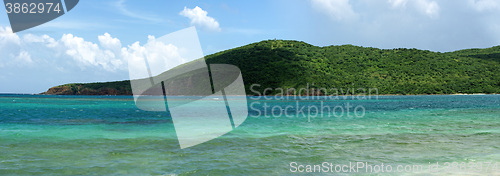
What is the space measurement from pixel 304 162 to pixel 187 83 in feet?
452

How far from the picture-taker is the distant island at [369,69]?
122875mm

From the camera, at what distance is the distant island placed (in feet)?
403

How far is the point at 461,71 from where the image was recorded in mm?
128125

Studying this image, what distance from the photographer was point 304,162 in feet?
36.2

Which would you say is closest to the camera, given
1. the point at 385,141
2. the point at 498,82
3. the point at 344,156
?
the point at 344,156

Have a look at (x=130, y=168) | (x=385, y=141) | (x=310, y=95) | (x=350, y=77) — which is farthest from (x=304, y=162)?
(x=350, y=77)

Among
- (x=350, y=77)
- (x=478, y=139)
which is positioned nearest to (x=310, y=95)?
(x=350, y=77)

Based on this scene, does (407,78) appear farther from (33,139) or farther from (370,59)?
(33,139)

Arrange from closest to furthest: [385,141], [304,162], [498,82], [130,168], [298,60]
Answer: [130,168] → [304,162] → [385,141] → [498,82] → [298,60]

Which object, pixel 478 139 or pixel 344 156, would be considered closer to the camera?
pixel 344 156

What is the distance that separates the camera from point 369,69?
134125 mm

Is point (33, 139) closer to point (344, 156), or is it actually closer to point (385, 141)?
point (344, 156)

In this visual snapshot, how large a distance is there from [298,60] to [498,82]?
222 ft

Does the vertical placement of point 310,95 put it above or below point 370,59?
below
